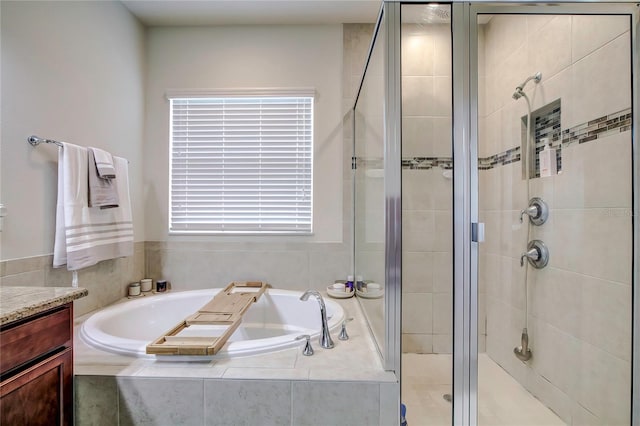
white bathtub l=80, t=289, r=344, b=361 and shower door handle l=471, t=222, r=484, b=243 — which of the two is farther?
white bathtub l=80, t=289, r=344, b=361

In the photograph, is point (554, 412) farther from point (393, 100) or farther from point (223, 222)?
point (223, 222)

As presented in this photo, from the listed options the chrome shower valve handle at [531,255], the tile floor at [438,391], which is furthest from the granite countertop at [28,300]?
the chrome shower valve handle at [531,255]

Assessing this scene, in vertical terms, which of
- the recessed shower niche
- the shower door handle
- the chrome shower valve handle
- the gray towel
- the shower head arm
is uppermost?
the shower head arm

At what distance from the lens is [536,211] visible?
4.52ft

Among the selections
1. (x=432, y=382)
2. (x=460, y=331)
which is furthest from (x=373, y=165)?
(x=432, y=382)

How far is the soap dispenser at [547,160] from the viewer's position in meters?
1.35

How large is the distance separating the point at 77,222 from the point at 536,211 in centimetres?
243

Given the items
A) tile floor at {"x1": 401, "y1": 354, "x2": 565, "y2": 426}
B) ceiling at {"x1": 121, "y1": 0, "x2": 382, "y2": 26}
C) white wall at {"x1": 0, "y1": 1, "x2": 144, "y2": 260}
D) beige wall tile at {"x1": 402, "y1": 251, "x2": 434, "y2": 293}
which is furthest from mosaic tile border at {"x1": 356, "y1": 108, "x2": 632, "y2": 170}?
white wall at {"x1": 0, "y1": 1, "x2": 144, "y2": 260}

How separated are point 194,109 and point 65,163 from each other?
3.36 feet

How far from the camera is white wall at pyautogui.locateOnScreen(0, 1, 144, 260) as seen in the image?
4.30ft

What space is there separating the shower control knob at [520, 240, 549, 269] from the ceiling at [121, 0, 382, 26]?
188 centimetres

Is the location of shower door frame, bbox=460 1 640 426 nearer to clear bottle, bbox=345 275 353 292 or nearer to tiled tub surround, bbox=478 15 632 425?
tiled tub surround, bbox=478 15 632 425

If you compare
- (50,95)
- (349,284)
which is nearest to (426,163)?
(349,284)

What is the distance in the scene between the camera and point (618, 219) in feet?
3.92
